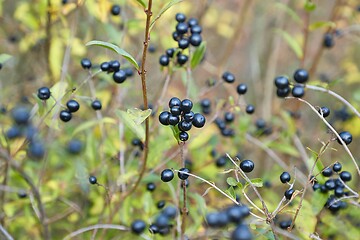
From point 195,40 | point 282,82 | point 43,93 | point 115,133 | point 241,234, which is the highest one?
point 195,40

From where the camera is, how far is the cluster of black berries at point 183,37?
2230 millimetres

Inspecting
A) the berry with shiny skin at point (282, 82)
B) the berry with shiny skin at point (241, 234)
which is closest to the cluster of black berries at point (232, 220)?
the berry with shiny skin at point (241, 234)

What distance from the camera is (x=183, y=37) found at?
231 cm

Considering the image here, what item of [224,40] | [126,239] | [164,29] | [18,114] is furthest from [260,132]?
[224,40]

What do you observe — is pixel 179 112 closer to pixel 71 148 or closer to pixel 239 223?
pixel 239 223

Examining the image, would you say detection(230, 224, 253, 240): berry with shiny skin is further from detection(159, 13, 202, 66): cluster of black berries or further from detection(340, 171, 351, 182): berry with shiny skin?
detection(159, 13, 202, 66): cluster of black berries

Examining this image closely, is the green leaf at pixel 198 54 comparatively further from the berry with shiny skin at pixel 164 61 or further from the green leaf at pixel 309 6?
the green leaf at pixel 309 6

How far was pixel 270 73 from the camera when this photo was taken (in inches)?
175

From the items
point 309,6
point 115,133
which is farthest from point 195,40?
point 115,133

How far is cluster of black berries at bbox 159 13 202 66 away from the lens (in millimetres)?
2230

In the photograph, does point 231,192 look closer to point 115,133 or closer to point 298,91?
point 298,91

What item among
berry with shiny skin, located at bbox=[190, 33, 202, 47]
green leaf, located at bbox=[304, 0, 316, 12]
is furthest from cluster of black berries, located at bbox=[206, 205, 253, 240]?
green leaf, located at bbox=[304, 0, 316, 12]

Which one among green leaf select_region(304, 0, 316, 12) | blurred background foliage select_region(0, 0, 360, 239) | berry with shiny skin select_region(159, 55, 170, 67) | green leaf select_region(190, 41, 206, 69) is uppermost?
green leaf select_region(304, 0, 316, 12)

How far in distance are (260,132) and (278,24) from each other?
2.44m
